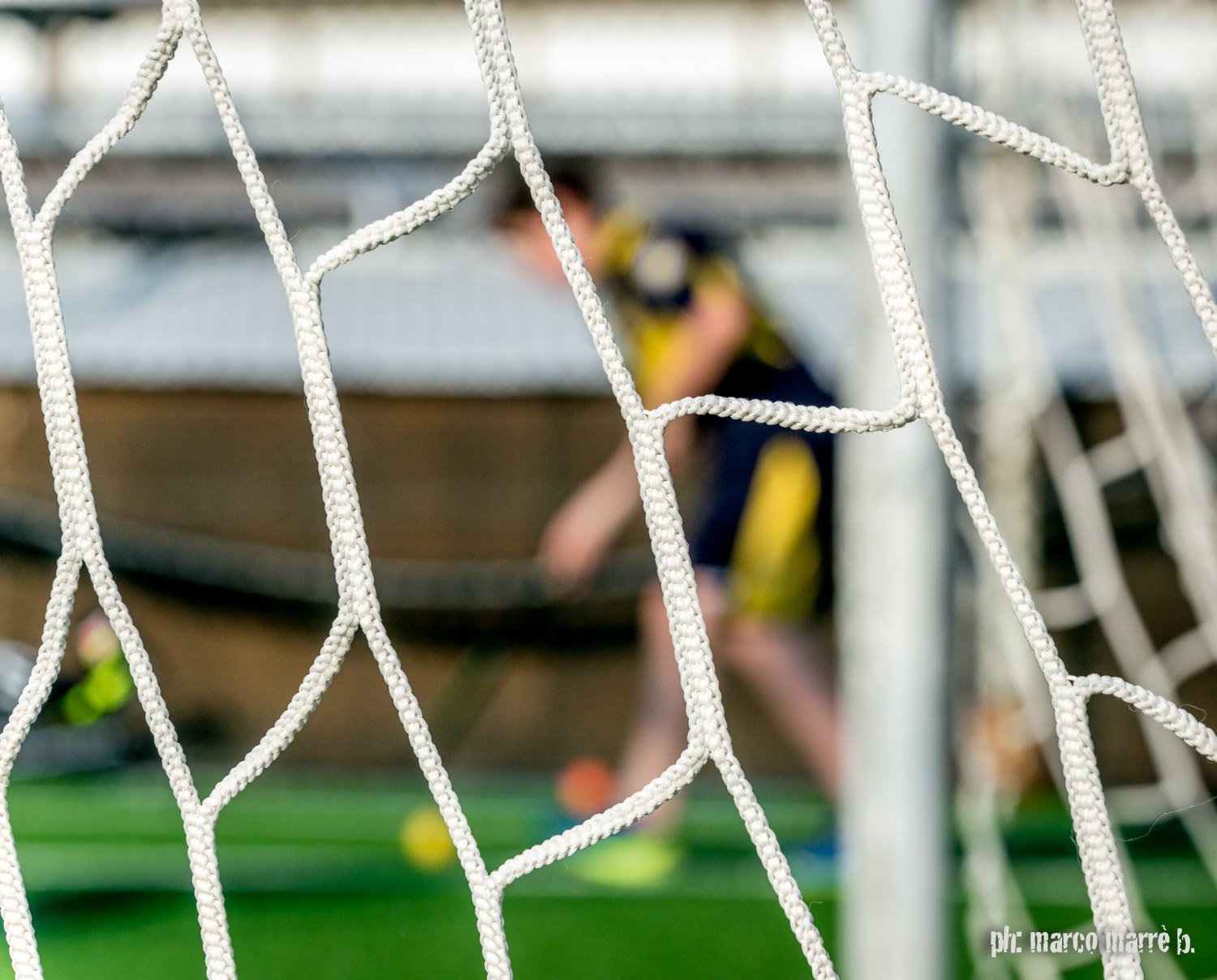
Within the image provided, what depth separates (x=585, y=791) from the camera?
297cm

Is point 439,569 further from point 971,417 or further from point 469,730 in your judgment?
point 971,417

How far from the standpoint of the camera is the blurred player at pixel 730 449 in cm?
218

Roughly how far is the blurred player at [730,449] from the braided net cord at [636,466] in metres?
1.38

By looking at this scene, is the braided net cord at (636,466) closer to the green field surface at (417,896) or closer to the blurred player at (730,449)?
the green field surface at (417,896)

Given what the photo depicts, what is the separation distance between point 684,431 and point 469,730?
1.73 meters

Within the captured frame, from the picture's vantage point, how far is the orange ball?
9.35 ft

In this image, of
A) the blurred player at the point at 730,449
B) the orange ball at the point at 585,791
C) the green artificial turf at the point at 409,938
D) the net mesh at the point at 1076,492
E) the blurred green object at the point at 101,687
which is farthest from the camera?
the orange ball at the point at 585,791

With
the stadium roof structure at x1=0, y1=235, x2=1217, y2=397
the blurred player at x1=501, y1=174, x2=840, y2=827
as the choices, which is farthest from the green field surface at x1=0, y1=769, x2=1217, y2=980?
the stadium roof structure at x1=0, y1=235, x2=1217, y2=397

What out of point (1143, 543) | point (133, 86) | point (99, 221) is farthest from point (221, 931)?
point (99, 221)

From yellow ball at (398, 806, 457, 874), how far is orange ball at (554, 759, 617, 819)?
1.06 ft

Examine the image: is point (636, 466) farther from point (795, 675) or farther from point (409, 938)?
point (795, 675)

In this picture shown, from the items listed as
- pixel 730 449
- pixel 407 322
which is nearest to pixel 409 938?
pixel 730 449

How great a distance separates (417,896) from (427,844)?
0.41m

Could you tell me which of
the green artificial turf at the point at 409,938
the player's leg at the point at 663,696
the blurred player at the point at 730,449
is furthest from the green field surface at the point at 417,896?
the blurred player at the point at 730,449
